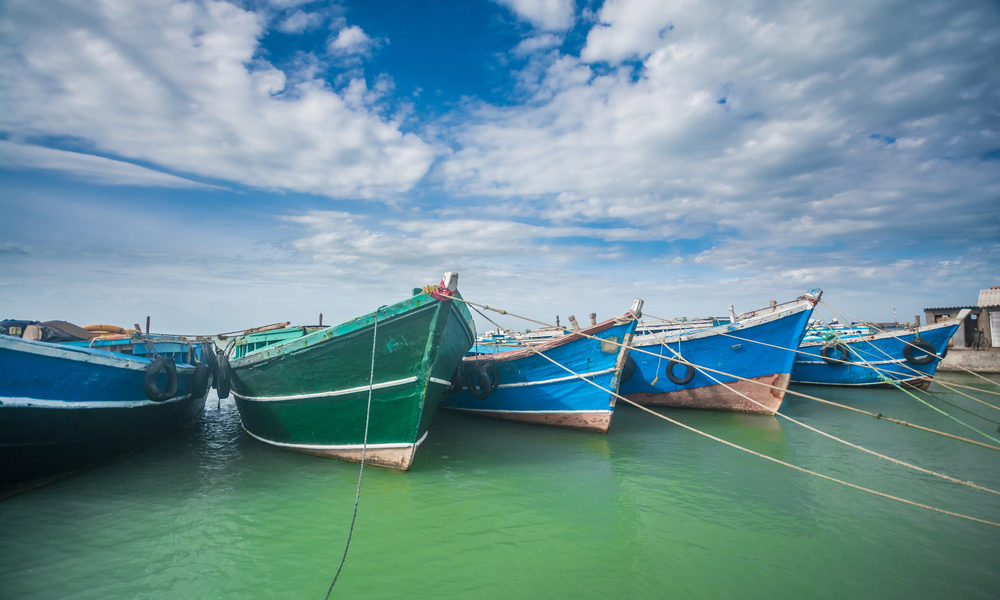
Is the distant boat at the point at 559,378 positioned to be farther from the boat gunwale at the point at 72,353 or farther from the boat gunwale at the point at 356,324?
the boat gunwale at the point at 72,353

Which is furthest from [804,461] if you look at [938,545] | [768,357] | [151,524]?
[151,524]

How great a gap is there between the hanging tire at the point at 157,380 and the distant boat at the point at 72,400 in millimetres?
14

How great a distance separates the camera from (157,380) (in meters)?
7.79

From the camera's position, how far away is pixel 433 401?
313 inches

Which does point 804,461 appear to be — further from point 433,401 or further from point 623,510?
point 433,401

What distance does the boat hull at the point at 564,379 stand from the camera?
32.8 ft

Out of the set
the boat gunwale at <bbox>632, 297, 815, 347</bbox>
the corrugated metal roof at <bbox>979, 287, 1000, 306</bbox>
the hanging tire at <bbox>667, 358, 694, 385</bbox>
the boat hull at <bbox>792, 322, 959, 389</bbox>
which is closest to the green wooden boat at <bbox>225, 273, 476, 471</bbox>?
the boat gunwale at <bbox>632, 297, 815, 347</bbox>

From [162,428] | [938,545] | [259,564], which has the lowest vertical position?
[938,545]

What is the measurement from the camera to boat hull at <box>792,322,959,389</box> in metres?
15.4

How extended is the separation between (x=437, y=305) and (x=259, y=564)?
376 cm

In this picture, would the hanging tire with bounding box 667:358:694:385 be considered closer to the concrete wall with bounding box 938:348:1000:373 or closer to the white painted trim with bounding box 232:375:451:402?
the white painted trim with bounding box 232:375:451:402

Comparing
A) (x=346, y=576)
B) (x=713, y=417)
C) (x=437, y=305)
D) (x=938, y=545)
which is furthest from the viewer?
(x=713, y=417)

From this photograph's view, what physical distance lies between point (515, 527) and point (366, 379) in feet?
Result: 10.7

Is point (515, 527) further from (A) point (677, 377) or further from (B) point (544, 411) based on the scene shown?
(A) point (677, 377)
